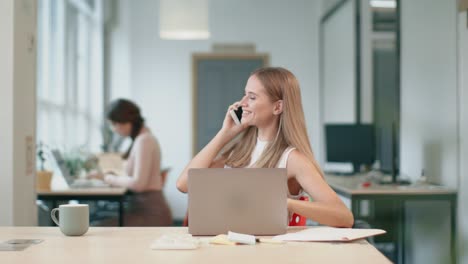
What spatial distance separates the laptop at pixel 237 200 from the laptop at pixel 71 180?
2.94 meters

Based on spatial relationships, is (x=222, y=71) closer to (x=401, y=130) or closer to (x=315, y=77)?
(x=315, y=77)

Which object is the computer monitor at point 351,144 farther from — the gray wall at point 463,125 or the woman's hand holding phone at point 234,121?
the woman's hand holding phone at point 234,121

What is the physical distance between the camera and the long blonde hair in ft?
8.32

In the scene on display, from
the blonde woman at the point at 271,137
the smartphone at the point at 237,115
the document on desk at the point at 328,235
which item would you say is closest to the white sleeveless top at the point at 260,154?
the blonde woman at the point at 271,137

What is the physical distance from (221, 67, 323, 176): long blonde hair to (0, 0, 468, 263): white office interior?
0.68 m

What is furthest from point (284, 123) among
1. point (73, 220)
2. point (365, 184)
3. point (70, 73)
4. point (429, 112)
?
point (70, 73)

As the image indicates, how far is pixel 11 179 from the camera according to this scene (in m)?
3.25

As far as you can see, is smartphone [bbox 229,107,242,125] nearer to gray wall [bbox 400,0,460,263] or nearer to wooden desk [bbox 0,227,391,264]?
wooden desk [bbox 0,227,391,264]

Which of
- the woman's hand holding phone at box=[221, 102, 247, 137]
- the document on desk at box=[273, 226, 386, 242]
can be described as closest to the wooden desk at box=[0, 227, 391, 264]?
the document on desk at box=[273, 226, 386, 242]

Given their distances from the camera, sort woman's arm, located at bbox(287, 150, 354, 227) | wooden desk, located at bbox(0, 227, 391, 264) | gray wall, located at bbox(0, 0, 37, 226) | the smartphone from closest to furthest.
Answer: wooden desk, located at bbox(0, 227, 391, 264) → woman's arm, located at bbox(287, 150, 354, 227) → the smartphone → gray wall, located at bbox(0, 0, 37, 226)

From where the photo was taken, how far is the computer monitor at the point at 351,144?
6039 mm

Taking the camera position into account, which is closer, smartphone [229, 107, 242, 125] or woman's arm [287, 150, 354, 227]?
woman's arm [287, 150, 354, 227]

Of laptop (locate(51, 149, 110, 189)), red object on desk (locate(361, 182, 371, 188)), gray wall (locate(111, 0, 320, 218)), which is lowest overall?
red object on desk (locate(361, 182, 371, 188))

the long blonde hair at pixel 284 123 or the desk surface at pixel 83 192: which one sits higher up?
the long blonde hair at pixel 284 123
